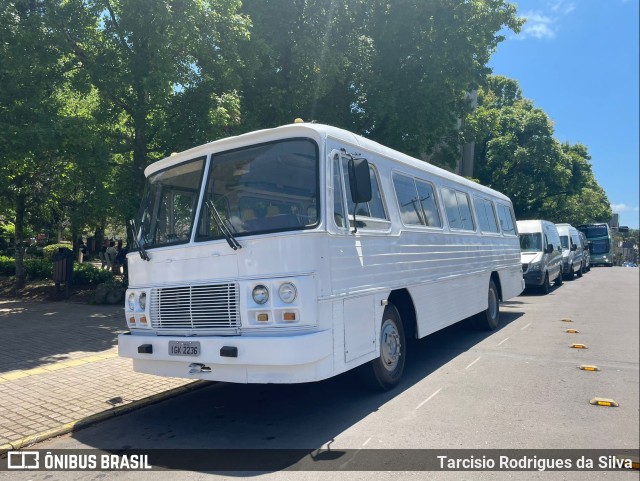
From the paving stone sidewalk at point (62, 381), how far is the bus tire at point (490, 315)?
592 cm

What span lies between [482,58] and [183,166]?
47.4ft

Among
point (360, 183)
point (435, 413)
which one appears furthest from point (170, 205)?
point (435, 413)

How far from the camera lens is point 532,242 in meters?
17.9

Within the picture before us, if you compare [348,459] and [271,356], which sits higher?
[271,356]

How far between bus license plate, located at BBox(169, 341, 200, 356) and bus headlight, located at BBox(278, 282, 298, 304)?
0.99 meters

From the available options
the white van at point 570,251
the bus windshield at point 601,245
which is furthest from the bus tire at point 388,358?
the bus windshield at point 601,245

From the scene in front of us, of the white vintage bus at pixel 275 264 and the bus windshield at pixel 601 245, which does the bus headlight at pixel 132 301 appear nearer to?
the white vintage bus at pixel 275 264

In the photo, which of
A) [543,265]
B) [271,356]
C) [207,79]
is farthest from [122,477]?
[543,265]

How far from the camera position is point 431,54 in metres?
16.0

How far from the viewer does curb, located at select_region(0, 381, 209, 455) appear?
4.81 m

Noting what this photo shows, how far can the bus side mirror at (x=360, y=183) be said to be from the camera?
17.4 feet

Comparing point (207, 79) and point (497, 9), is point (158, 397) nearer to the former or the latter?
point (207, 79)

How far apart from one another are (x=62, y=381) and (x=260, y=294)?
12.0 ft

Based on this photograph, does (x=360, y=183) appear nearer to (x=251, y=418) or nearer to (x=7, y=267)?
(x=251, y=418)
